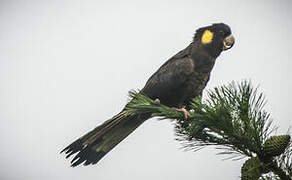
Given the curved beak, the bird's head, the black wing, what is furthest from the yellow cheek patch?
the black wing

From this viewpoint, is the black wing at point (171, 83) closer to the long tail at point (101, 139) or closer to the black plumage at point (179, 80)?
the black plumage at point (179, 80)

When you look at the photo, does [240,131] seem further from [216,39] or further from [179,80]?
[216,39]

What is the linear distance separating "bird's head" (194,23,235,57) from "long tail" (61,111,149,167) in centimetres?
112

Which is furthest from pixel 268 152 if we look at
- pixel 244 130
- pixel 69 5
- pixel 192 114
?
pixel 69 5

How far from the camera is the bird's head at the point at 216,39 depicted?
13.2 feet

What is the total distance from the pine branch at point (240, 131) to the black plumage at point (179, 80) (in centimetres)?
85

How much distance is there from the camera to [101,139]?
9.75 feet

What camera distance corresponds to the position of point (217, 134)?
81.7 inches

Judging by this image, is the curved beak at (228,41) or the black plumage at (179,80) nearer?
the black plumage at (179,80)

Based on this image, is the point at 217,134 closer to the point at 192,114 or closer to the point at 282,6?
the point at 192,114

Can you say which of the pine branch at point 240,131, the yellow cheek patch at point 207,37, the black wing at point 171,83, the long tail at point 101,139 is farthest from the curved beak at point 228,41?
the pine branch at point 240,131

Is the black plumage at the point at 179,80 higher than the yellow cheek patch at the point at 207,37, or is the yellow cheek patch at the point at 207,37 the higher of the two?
the yellow cheek patch at the point at 207,37

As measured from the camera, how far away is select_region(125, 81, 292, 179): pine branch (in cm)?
171

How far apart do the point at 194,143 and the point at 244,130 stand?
305mm
